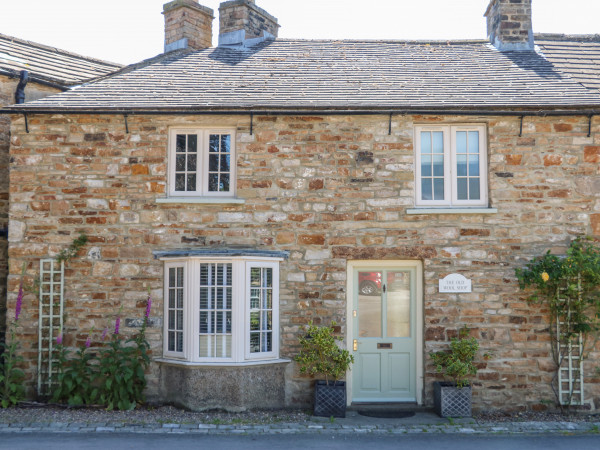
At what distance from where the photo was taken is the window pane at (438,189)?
9.49m

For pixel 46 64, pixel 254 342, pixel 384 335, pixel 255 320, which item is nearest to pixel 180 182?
pixel 255 320

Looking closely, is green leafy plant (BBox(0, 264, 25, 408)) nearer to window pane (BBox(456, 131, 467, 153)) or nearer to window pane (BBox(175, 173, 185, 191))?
window pane (BBox(175, 173, 185, 191))

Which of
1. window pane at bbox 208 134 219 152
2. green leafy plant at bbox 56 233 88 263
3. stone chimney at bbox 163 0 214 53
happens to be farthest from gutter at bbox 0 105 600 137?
stone chimney at bbox 163 0 214 53

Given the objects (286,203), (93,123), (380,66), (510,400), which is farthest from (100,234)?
(510,400)

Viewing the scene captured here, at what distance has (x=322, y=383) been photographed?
891 cm

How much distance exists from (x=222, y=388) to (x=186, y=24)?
8.02 meters

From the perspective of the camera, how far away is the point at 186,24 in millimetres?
12953

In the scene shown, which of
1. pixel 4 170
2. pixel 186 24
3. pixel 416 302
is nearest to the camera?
pixel 416 302

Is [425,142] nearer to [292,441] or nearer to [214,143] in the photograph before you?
[214,143]

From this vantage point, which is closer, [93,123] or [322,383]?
[322,383]

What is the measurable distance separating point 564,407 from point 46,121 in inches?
359

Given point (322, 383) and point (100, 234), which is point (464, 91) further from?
point (100, 234)

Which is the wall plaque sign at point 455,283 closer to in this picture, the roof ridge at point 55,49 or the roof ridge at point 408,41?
the roof ridge at point 408,41

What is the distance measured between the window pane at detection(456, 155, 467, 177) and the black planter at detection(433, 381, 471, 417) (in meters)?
3.29
